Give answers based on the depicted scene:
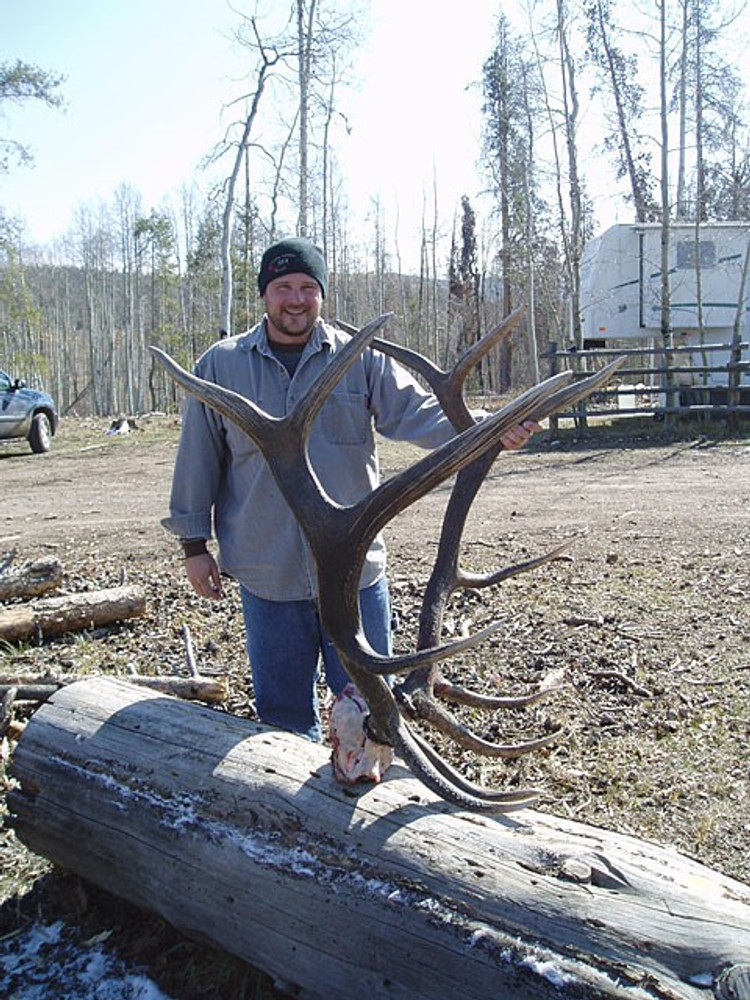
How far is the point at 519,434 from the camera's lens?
8.86 ft

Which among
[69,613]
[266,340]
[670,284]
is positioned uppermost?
[670,284]

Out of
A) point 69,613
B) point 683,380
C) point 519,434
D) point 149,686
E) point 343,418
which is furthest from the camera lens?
point 683,380

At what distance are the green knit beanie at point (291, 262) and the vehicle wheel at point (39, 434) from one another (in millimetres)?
15297

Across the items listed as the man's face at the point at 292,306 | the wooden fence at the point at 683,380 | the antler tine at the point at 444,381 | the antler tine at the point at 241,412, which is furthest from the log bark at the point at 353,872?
the wooden fence at the point at 683,380

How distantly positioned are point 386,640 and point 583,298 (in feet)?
56.6

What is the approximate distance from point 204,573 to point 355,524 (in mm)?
1216

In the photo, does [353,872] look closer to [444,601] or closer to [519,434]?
[444,601]

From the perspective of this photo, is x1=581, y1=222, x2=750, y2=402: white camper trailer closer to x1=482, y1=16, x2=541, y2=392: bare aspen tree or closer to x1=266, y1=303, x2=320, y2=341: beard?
x1=482, y1=16, x2=541, y2=392: bare aspen tree

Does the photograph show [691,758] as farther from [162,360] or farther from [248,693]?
[162,360]

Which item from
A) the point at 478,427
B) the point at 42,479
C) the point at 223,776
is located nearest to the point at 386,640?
the point at 223,776

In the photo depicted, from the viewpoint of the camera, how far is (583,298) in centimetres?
1931

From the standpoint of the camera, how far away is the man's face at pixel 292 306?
3.15m

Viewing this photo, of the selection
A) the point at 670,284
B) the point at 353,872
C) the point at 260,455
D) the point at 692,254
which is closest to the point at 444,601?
the point at 260,455

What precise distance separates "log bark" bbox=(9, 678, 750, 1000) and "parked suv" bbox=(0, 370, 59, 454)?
1486 centimetres
